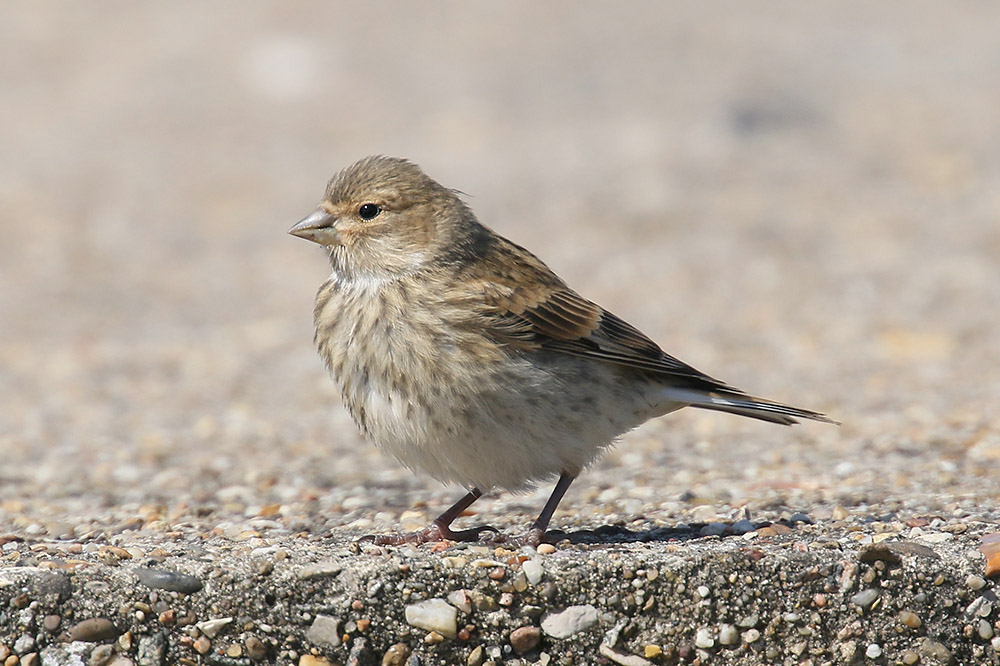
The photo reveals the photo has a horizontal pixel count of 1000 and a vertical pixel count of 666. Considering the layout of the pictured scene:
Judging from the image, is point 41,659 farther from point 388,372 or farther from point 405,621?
point 388,372

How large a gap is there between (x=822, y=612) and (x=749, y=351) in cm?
377

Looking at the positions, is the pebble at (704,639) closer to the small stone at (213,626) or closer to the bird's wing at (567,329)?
the bird's wing at (567,329)

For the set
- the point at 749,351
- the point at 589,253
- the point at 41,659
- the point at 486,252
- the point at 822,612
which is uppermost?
the point at 589,253

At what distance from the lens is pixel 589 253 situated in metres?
8.59

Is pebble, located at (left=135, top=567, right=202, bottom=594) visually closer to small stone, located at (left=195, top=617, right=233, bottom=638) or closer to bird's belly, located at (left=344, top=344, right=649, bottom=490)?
small stone, located at (left=195, top=617, right=233, bottom=638)

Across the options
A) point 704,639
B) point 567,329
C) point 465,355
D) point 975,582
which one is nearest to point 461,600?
point 704,639

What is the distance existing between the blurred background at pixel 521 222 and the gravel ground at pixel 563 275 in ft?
0.10

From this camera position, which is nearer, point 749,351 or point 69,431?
point 69,431

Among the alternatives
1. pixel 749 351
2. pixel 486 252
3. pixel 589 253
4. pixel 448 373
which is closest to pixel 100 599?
pixel 448 373

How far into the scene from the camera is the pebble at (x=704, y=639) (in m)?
3.57

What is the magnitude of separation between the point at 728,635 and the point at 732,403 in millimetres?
1019

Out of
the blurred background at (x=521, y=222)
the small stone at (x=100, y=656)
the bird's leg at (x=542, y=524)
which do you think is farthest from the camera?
the blurred background at (x=521, y=222)

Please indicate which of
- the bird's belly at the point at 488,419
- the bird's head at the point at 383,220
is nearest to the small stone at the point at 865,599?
A: the bird's belly at the point at 488,419

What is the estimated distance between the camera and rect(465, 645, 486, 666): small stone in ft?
11.7
